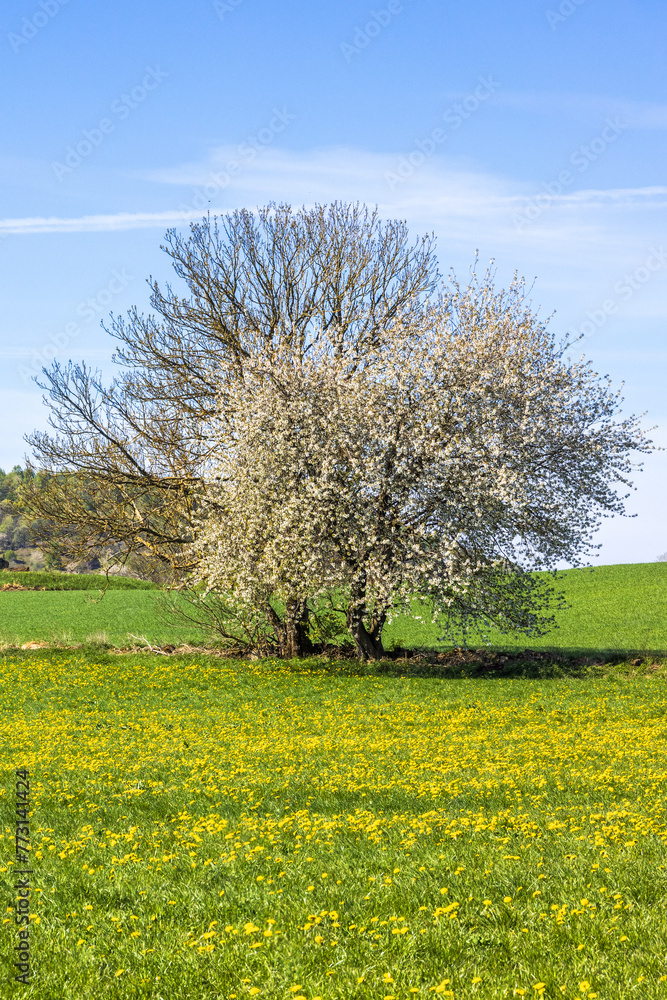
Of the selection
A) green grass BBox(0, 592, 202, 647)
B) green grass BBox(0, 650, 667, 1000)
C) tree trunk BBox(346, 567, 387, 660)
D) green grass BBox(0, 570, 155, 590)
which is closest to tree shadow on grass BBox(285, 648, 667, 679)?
tree trunk BBox(346, 567, 387, 660)

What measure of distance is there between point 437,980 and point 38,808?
7.97 metres

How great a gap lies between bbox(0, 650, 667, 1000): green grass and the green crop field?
15.0 metres

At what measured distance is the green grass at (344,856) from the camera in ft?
22.1

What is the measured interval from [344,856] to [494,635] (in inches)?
1256

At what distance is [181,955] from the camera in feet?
23.2

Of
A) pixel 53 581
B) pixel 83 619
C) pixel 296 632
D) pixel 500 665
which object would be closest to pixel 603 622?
pixel 500 665

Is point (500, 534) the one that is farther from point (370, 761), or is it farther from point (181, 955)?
point (181, 955)

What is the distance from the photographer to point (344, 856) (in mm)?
9281

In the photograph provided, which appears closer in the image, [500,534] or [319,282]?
[500,534]

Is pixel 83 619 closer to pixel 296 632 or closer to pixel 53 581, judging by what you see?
pixel 296 632

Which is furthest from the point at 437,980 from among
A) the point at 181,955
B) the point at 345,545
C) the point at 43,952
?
the point at 345,545

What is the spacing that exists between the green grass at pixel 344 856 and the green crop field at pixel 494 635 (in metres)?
15.0

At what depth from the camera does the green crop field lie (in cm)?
3531

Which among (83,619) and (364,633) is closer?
(364,633)
